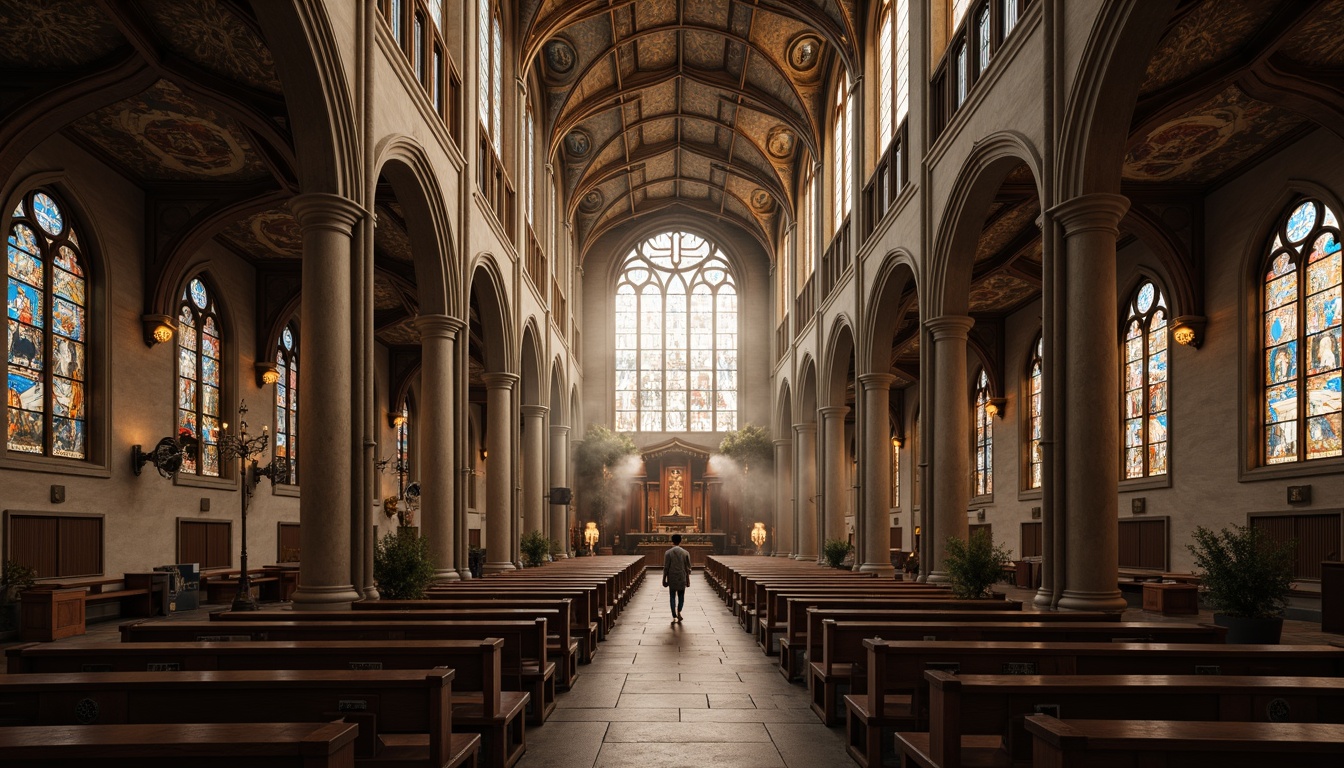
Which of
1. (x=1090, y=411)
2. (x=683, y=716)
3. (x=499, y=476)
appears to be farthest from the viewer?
(x=499, y=476)

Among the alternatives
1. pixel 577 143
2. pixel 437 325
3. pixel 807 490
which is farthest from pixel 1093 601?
pixel 577 143

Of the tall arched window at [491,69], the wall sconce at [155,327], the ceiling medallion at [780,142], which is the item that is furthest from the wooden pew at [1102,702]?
the ceiling medallion at [780,142]

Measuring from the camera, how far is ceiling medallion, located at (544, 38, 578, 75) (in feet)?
79.5

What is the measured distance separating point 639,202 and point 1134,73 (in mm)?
28600

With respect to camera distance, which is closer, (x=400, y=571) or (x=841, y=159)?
(x=400, y=571)

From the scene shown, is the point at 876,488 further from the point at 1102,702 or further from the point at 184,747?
the point at 184,747

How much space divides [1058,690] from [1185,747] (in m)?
1.28

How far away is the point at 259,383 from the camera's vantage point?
→ 66.1ft

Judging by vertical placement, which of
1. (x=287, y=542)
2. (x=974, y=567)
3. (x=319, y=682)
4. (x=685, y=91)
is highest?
(x=685, y=91)

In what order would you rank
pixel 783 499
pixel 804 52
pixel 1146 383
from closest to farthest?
pixel 1146 383
pixel 804 52
pixel 783 499

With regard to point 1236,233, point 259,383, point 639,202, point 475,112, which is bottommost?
point 259,383

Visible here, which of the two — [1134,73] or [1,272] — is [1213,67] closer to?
[1134,73]

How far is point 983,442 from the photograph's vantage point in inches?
1019

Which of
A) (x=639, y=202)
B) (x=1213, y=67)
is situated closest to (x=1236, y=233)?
(x=1213, y=67)
